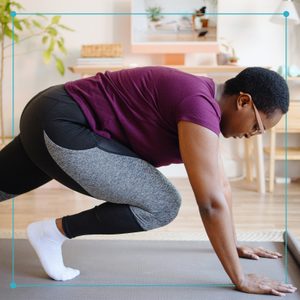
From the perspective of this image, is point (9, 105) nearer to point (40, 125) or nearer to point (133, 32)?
point (133, 32)

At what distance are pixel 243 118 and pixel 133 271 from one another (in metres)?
0.59

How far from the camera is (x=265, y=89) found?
4.11 feet

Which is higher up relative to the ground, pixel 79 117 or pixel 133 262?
pixel 79 117

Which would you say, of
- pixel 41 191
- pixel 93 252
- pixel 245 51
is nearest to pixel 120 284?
pixel 93 252

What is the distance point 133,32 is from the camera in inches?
126

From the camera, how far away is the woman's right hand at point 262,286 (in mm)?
1370

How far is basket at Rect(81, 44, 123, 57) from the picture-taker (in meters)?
3.05

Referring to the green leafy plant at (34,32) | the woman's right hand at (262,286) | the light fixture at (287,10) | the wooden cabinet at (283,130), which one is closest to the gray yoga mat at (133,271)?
the woman's right hand at (262,286)

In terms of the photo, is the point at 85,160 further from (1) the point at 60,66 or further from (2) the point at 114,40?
(2) the point at 114,40

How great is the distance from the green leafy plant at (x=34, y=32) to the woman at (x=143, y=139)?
5.33ft

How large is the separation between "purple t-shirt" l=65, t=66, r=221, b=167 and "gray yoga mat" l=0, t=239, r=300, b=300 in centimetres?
38

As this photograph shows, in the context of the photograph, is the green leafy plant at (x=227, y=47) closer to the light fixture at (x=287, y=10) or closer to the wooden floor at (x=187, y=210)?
the light fixture at (x=287, y=10)

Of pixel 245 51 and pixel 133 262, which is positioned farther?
pixel 245 51

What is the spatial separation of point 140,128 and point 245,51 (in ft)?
7.09
